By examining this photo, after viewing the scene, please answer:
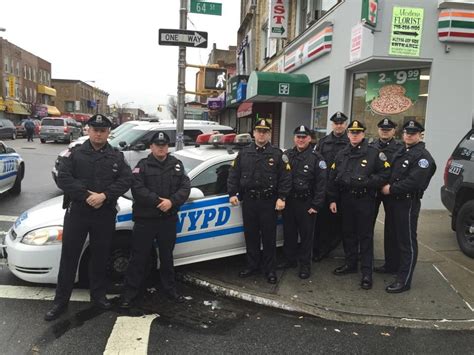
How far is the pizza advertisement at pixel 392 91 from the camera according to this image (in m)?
8.88

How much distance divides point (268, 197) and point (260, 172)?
29 cm

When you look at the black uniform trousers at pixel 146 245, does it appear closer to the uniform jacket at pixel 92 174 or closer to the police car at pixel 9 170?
the uniform jacket at pixel 92 174

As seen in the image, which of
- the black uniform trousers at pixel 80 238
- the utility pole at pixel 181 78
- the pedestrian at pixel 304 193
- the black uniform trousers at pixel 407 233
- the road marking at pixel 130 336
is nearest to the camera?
the road marking at pixel 130 336

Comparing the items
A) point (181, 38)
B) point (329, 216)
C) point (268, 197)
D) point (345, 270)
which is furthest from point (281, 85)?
point (268, 197)

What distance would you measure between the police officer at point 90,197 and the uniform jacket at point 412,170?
2708 millimetres

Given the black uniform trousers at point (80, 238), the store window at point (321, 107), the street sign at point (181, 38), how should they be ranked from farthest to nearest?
the store window at point (321, 107)
the street sign at point (181, 38)
the black uniform trousers at point (80, 238)

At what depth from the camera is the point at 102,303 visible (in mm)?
4258

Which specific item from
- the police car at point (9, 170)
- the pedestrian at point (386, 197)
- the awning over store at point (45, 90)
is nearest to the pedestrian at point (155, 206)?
the pedestrian at point (386, 197)

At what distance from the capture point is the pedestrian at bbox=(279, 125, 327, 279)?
4906 millimetres

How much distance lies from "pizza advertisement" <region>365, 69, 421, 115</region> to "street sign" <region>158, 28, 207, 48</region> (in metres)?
3.89

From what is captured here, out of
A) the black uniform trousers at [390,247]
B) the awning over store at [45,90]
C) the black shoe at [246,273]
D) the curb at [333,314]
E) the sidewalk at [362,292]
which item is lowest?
the curb at [333,314]

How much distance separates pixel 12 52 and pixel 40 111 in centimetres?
954

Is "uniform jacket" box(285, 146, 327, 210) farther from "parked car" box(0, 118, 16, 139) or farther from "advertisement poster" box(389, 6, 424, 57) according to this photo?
"parked car" box(0, 118, 16, 139)

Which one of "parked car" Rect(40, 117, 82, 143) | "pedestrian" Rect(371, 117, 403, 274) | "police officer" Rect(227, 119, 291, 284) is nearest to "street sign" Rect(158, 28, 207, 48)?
"police officer" Rect(227, 119, 291, 284)
